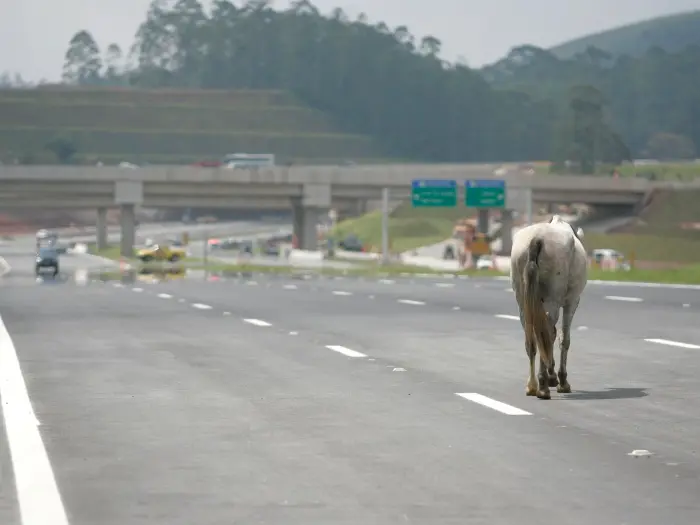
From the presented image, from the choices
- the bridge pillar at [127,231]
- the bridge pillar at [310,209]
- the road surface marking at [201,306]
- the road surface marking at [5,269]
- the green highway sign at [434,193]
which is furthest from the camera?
the bridge pillar at [127,231]

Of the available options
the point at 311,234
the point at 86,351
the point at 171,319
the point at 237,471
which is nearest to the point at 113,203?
the point at 311,234

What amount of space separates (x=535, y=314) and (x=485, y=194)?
304ft

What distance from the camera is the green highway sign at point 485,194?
10831 centimetres

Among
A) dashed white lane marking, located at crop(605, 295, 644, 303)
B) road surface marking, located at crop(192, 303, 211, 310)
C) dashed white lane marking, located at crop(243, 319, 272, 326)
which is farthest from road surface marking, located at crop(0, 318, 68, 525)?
dashed white lane marking, located at crop(605, 295, 644, 303)

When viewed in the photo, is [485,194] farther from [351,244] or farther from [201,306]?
[201,306]

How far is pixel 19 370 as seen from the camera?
802 inches

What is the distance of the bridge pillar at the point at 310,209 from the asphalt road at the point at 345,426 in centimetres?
Result: 10823

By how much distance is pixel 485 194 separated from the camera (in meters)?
109

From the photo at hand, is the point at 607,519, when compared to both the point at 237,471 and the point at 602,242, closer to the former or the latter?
the point at 237,471

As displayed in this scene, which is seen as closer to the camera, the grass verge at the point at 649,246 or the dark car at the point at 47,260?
the dark car at the point at 47,260

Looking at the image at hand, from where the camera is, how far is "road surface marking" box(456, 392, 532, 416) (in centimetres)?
1523

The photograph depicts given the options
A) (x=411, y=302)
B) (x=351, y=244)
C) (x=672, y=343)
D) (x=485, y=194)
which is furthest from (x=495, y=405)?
(x=351, y=244)

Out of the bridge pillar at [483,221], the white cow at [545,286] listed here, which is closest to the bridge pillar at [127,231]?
the bridge pillar at [483,221]

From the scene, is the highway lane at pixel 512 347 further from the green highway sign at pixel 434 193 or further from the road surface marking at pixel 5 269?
the green highway sign at pixel 434 193
